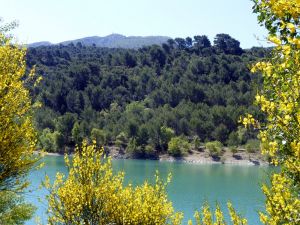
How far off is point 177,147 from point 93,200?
127m

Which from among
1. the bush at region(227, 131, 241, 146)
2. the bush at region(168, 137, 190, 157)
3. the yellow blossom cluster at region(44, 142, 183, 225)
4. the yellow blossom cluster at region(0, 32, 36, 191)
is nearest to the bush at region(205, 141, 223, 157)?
the bush at region(168, 137, 190, 157)

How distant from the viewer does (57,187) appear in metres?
14.9

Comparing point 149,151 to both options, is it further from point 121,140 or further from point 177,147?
point 121,140

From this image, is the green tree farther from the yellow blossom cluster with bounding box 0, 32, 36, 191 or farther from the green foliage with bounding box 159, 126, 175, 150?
the green foliage with bounding box 159, 126, 175, 150

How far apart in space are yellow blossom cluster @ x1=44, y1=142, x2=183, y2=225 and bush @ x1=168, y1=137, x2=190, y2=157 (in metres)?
125

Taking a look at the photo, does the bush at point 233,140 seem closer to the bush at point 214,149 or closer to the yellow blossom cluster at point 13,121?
the bush at point 214,149

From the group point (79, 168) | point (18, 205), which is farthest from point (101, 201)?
point (18, 205)

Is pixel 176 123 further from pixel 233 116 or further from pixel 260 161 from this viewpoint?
pixel 260 161

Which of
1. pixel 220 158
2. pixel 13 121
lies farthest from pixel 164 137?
pixel 13 121

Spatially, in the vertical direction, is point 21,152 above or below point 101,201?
above

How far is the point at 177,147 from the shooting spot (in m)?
140

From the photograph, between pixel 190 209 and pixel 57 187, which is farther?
pixel 190 209

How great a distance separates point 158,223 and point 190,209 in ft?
133

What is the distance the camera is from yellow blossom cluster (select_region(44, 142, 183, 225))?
13.9 meters
